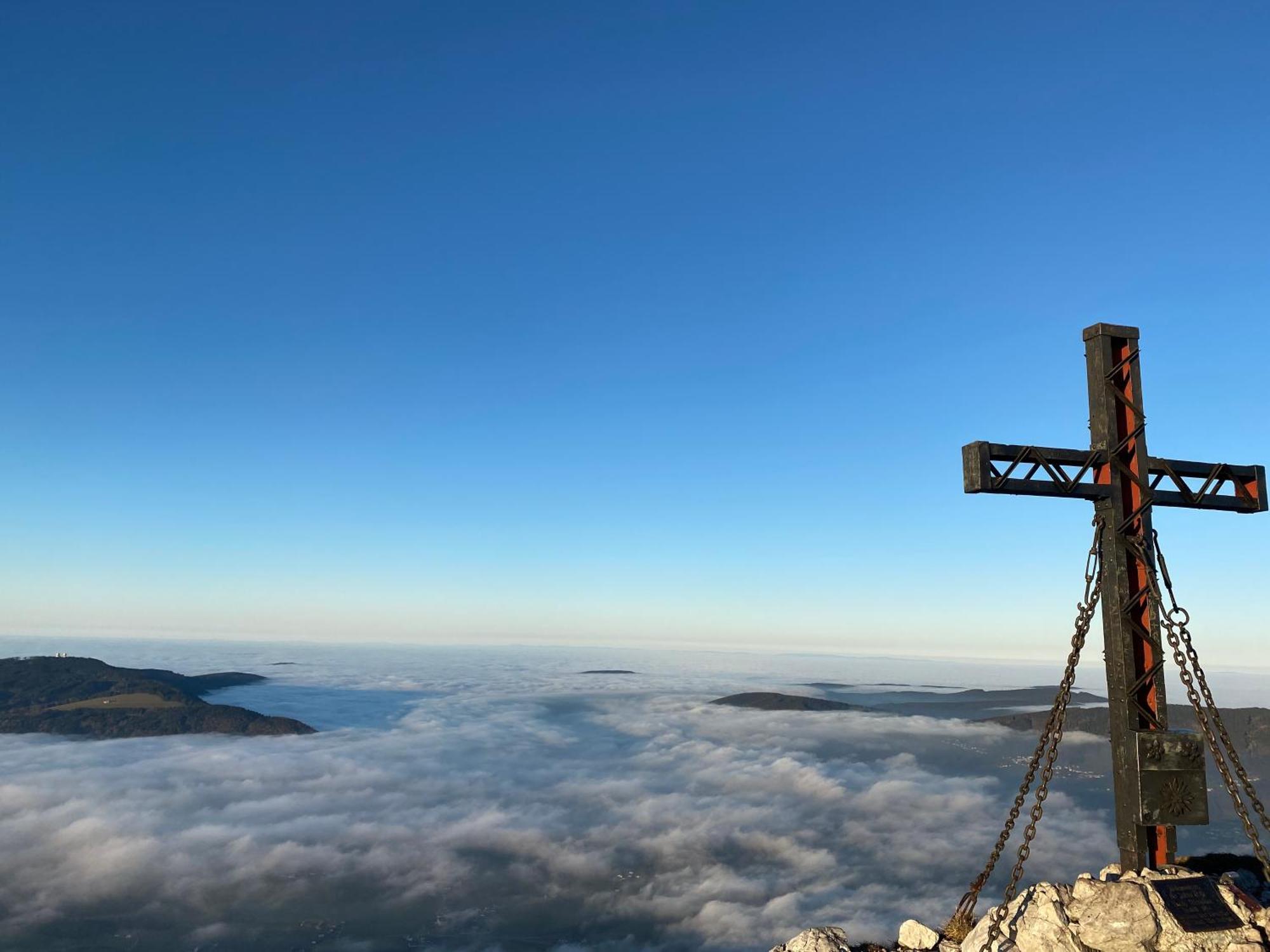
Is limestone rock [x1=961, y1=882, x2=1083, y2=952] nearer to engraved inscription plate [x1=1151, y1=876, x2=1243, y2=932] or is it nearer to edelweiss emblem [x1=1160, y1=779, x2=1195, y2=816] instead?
engraved inscription plate [x1=1151, y1=876, x2=1243, y2=932]

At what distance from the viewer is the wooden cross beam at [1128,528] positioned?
1025 centimetres

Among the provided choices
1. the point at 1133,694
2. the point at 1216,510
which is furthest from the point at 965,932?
the point at 1216,510

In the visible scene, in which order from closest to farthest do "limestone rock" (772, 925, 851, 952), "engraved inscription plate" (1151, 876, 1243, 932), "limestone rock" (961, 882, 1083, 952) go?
1. "engraved inscription plate" (1151, 876, 1243, 932)
2. "limestone rock" (961, 882, 1083, 952)
3. "limestone rock" (772, 925, 851, 952)

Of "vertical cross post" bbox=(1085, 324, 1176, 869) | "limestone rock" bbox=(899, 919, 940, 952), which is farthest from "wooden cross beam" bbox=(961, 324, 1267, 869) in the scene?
"limestone rock" bbox=(899, 919, 940, 952)

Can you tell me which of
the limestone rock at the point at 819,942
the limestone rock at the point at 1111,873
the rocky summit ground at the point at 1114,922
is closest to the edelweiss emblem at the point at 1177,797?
the rocky summit ground at the point at 1114,922

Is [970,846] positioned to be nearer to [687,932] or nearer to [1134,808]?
[687,932]

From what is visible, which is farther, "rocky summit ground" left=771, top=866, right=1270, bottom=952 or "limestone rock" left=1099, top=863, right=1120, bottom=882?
"limestone rock" left=1099, top=863, right=1120, bottom=882

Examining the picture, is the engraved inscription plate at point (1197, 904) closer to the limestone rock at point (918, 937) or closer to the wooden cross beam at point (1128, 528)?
the wooden cross beam at point (1128, 528)

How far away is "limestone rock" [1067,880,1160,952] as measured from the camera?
848 centimetres

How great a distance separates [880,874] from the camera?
622ft

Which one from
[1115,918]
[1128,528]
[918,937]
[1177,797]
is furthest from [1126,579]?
[918,937]

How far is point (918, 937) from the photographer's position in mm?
10562

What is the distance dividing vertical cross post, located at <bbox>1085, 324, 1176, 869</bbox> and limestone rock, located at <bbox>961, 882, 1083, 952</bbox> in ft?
5.74

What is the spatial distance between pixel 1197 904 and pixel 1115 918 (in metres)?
1.10
